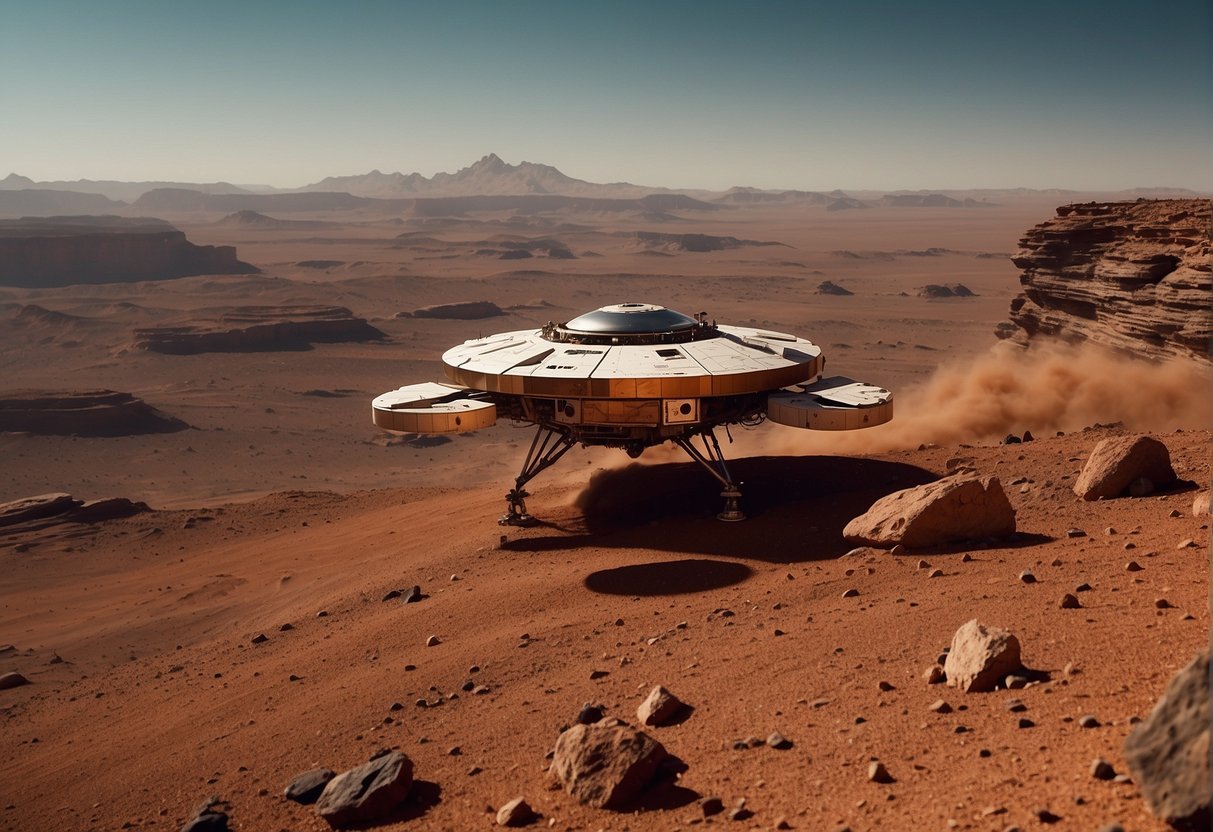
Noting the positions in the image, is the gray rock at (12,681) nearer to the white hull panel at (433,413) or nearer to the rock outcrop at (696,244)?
the white hull panel at (433,413)

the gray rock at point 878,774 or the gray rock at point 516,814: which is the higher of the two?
the gray rock at point 878,774

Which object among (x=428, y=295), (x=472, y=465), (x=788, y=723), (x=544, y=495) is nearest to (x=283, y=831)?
(x=788, y=723)

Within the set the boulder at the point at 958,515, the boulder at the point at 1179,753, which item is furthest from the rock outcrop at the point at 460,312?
the boulder at the point at 1179,753

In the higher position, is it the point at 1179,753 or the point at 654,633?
the point at 1179,753

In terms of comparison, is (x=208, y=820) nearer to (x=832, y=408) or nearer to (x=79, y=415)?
(x=832, y=408)

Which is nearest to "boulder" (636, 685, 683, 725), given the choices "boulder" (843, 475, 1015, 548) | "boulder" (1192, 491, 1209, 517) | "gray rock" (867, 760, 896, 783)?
"gray rock" (867, 760, 896, 783)

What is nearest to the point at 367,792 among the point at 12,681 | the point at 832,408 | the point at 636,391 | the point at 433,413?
the point at 636,391

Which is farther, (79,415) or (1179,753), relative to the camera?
(79,415)
